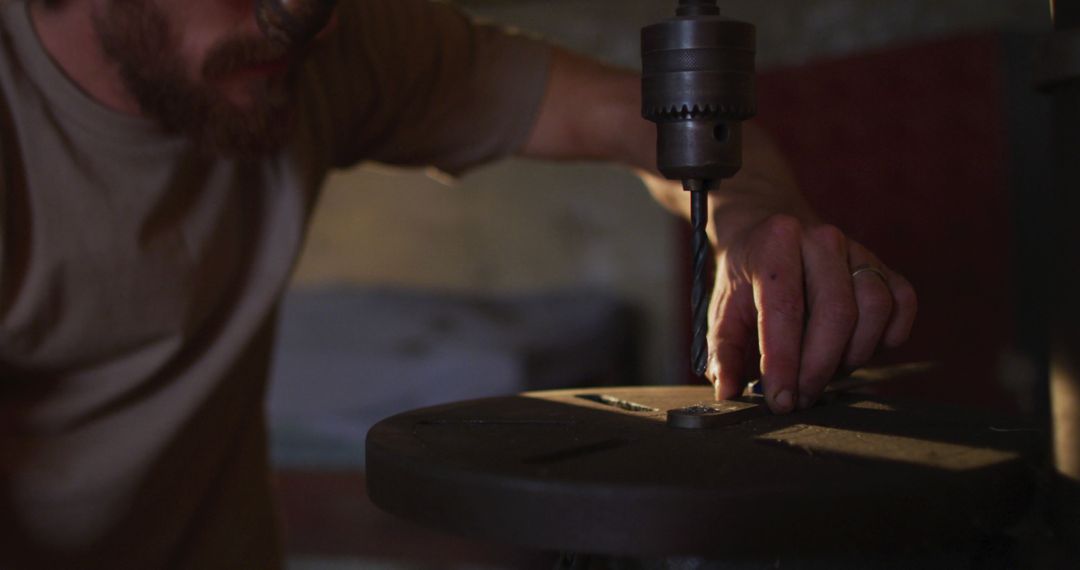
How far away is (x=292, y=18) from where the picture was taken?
93 cm

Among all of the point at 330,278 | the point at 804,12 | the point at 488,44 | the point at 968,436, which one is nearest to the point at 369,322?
the point at 330,278

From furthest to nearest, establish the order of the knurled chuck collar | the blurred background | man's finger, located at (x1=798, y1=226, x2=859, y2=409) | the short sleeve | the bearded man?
the blurred background < the short sleeve < the bearded man < man's finger, located at (x1=798, y1=226, x2=859, y2=409) < the knurled chuck collar

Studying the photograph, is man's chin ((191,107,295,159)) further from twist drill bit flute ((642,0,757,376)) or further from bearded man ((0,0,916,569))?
twist drill bit flute ((642,0,757,376))

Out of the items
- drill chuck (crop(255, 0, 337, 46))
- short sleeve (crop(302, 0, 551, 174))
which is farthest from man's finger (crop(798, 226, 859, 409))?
short sleeve (crop(302, 0, 551, 174))

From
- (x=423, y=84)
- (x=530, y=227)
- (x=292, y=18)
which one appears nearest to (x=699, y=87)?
(x=292, y=18)

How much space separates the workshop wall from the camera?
3811 mm

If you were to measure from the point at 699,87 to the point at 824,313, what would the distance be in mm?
220

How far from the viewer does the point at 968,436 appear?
2.52 ft

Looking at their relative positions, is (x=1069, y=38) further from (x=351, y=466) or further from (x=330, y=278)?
(x=330, y=278)

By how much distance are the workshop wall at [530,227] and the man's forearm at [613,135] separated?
2.19 m

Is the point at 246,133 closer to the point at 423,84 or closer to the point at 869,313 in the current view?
the point at 423,84

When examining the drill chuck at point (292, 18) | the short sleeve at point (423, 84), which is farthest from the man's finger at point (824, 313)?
the short sleeve at point (423, 84)

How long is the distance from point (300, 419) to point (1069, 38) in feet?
7.99

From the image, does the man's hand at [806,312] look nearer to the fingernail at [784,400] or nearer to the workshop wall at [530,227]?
the fingernail at [784,400]
